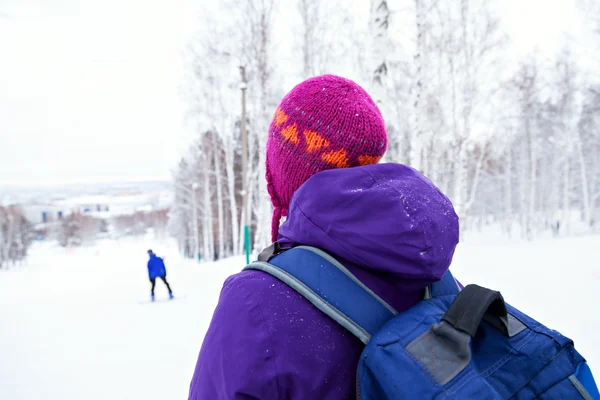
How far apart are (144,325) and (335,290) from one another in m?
7.37

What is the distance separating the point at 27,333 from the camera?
7156 mm

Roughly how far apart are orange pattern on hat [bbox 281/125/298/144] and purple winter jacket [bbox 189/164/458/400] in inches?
10.5

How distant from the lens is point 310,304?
2.52ft

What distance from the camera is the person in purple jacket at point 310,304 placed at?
723 millimetres

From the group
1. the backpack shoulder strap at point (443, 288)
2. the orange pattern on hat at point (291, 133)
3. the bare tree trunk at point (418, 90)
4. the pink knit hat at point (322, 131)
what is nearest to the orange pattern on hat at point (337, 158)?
the pink knit hat at point (322, 131)

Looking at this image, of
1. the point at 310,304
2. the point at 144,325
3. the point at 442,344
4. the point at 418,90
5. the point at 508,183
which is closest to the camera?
the point at 442,344

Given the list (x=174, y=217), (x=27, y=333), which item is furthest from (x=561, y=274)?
(x=174, y=217)

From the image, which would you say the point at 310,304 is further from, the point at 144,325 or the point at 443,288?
the point at 144,325

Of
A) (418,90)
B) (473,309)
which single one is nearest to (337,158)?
(473,309)

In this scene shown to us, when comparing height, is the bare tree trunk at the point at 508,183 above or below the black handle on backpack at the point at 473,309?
below

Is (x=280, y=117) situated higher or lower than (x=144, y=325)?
higher

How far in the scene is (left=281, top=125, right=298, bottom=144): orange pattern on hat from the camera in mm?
1030

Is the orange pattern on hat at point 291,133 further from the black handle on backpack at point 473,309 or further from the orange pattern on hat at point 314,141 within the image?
the black handle on backpack at point 473,309

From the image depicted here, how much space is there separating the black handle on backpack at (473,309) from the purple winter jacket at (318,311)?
85 millimetres
